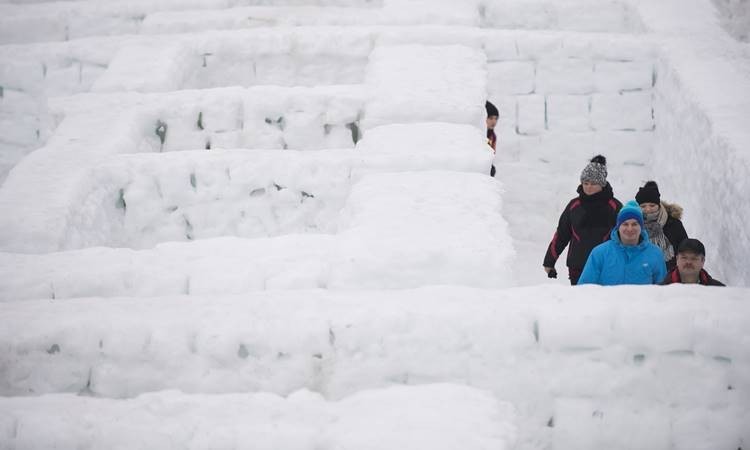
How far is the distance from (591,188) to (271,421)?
254 centimetres

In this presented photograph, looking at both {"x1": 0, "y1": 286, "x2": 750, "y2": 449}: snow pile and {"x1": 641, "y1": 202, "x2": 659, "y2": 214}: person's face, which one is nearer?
{"x1": 0, "y1": 286, "x2": 750, "y2": 449}: snow pile

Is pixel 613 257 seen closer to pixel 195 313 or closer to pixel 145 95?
pixel 195 313

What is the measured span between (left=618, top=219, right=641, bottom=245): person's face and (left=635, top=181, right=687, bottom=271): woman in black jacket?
20.0 inches

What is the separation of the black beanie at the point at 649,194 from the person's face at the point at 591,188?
0.74 ft

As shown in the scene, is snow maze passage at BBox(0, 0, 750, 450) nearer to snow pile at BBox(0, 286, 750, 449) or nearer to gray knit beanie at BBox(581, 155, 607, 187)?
snow pile at BBox(0, 286, 750, 449)

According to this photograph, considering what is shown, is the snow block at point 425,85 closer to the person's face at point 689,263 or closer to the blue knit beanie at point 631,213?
the blue knit beanie at point 631,213

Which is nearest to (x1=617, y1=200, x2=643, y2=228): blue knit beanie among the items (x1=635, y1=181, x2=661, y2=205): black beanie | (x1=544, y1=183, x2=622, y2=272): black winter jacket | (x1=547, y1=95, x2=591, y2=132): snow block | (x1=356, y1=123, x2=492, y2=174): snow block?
(x1=635, y1=181, x2=661, y2=205): black beanie

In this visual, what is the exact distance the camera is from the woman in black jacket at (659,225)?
415cm

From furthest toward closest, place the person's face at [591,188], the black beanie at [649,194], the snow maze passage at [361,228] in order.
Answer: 1. the person's face at [591,188]
2. the black beanie at [649,194]
3. the snow maze passage at [361,228]

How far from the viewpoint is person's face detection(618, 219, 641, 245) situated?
3.67m

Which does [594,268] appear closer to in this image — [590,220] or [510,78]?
[590,220]

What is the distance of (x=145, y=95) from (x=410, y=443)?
413 cm

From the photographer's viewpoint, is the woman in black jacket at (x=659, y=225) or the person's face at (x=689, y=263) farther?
the woman in black jacket at (x=659, y=225)

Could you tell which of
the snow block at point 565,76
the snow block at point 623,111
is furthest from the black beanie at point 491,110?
the snow block at point 623,111
